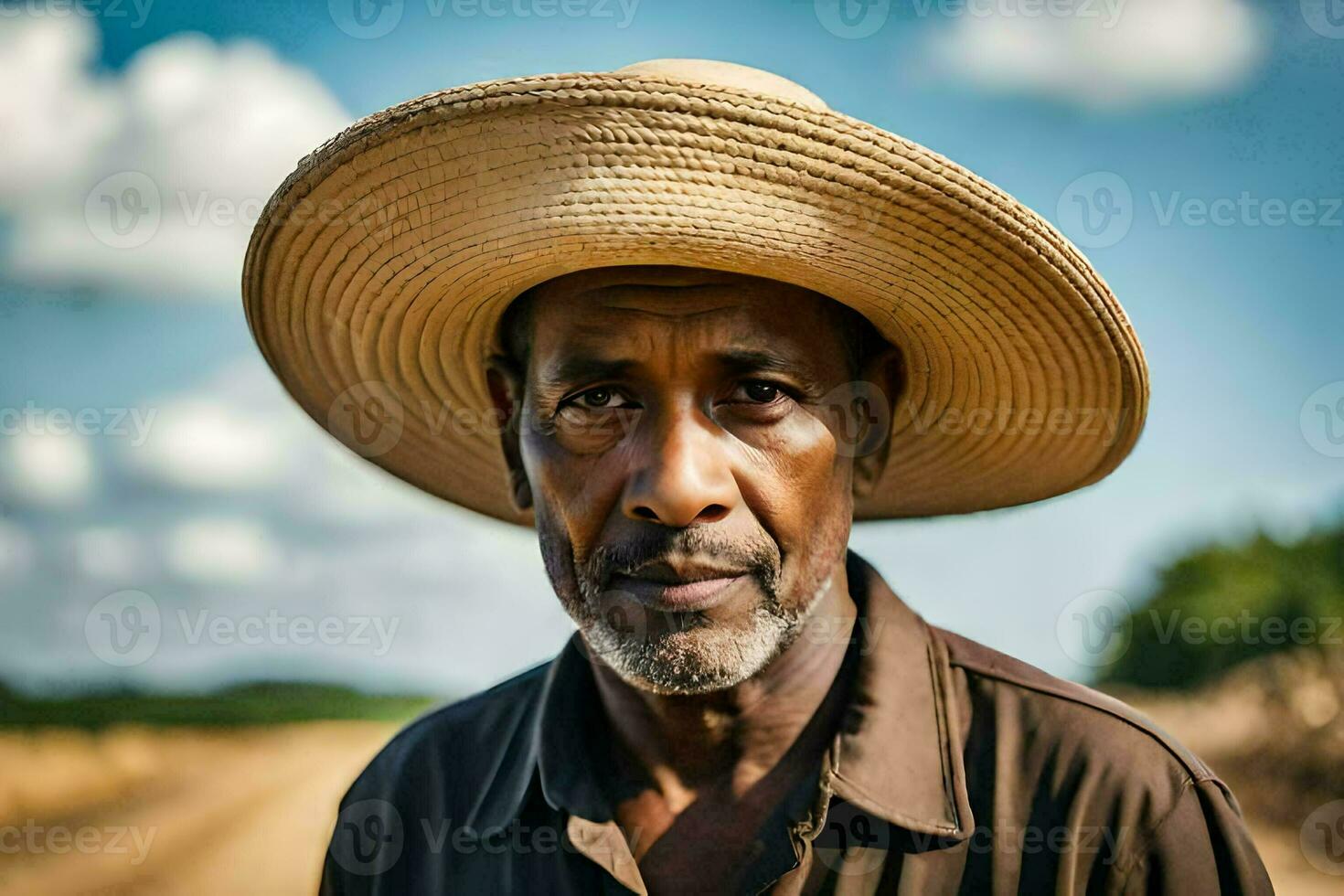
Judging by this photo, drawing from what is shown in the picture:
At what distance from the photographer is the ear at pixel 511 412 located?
2.63 m

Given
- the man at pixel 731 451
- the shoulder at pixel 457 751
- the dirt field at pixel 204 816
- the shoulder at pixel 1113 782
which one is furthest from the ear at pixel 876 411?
the dirt field at pixel 204 816

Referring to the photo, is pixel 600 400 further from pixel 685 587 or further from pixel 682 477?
pixel 685 587

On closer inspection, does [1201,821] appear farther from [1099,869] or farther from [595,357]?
[595,357]

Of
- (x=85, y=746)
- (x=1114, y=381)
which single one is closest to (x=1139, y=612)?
(x=85, y=746)

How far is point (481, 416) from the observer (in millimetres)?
2971

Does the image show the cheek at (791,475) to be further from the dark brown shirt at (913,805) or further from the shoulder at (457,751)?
the shoulder at (457,751)

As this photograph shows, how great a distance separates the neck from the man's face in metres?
0.14

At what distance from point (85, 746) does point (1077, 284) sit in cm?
1675

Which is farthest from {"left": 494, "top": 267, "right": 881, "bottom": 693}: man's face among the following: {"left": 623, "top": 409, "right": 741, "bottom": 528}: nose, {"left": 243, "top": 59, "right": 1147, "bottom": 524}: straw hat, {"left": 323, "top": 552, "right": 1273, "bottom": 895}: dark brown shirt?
{"left": 323, "top": 552, "right": 1273, "bottom": 895}: dark brown shirt

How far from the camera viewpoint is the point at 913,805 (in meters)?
2.16

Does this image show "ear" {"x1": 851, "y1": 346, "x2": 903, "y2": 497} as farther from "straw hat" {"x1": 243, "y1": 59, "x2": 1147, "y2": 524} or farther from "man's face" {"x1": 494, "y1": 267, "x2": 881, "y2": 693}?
"man's face" {"x1": 494, "y1": 267, "x2": 881, "y2": 693}

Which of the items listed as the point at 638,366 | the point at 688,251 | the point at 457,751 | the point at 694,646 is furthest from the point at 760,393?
the point at 457,751

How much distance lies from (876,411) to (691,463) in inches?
24.4

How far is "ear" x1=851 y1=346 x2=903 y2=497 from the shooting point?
2537 millimetres
